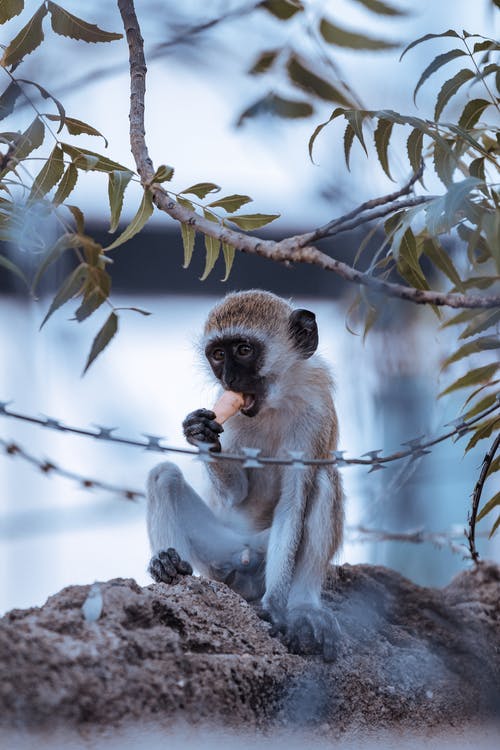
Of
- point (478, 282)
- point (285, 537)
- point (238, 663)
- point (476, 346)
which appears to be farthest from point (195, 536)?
point (478, 282)

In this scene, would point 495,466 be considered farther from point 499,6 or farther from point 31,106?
point 31,106

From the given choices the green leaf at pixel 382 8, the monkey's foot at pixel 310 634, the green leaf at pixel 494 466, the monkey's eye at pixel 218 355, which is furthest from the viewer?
the monkey's eye at pixel 218 355

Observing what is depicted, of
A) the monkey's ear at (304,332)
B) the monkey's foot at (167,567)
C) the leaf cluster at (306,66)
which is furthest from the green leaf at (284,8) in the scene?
the monkey's foot at (167,567)

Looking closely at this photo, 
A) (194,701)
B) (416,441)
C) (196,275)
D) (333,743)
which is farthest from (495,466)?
(196,275)

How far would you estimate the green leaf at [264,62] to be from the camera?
3.08 m

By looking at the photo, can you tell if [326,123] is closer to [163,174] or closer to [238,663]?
[163,174]

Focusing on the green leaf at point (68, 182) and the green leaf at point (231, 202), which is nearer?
the green leaf at point (68, 182)

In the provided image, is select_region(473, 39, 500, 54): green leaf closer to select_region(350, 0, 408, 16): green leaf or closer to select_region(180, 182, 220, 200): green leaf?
select_region(350, 0, 408, 16): green leaf

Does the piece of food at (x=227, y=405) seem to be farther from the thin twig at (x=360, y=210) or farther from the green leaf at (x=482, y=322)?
the thin twig at (x=360, y=210)

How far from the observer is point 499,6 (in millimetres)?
3143

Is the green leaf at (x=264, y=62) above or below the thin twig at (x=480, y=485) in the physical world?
above

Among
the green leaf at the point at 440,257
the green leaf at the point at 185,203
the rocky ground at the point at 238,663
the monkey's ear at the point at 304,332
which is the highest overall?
the monkey's ear at the point at 304,332

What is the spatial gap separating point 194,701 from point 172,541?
1774 millimetres

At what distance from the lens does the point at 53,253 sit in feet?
7.64
